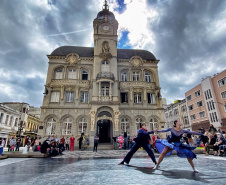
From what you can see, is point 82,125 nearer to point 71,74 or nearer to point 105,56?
point 71,74

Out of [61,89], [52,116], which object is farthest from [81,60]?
[52,116]

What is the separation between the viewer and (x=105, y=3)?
33.3 metres

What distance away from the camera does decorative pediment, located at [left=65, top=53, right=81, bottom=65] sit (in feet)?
87.4

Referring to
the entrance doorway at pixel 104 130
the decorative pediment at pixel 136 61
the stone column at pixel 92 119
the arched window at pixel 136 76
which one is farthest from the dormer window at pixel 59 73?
the arched window at pixel 136 76

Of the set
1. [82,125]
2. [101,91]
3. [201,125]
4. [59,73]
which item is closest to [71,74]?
[59,73]

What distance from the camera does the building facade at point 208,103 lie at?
32338 millimetres

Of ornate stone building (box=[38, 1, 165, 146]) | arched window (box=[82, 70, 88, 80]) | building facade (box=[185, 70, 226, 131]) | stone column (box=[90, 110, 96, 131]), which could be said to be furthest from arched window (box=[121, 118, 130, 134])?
building facade (box=[185, 70, 226, 131])

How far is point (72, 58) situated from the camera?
26.8 metres

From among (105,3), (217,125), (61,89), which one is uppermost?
(105,3)

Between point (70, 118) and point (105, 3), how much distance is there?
27183 mm

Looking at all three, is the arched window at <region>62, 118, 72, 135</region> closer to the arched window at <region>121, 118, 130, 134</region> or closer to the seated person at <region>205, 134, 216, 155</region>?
the arched window at <region>121, 118, 130, 134</region>

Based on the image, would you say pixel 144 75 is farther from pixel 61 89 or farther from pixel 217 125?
pixel 217 125

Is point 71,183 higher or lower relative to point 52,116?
lower

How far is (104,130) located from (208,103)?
28025 mm
